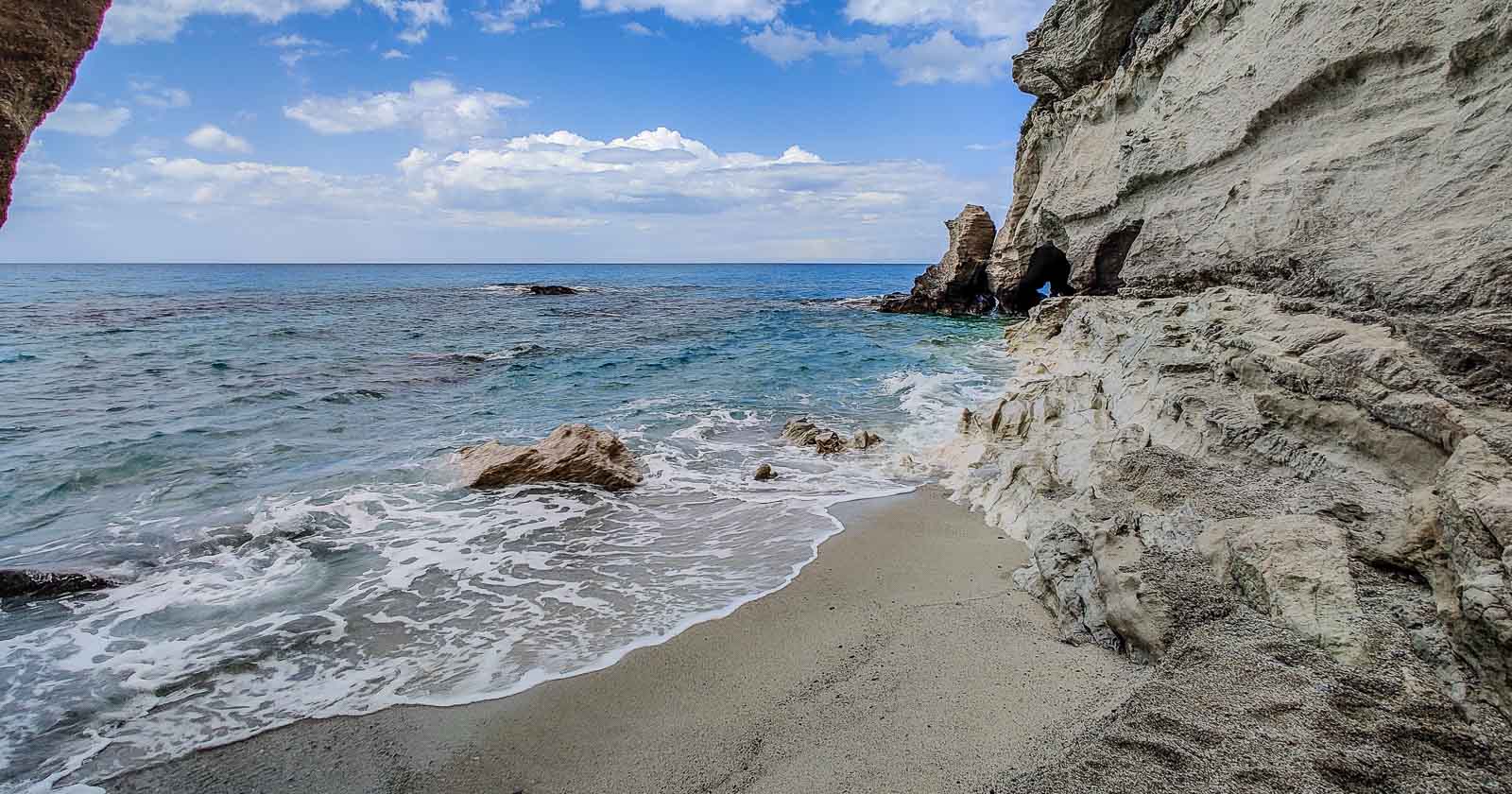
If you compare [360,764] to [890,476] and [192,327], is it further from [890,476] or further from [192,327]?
[192,327]

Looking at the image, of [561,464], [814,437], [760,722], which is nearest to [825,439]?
[814,437]

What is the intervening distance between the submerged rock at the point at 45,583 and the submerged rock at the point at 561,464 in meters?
3.27

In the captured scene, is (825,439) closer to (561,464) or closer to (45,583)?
(561,464)

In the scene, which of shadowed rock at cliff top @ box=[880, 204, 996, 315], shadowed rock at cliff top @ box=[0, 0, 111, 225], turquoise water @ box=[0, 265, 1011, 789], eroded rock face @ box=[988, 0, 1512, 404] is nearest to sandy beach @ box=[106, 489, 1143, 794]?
turquoise water @ box=[0, 265, 1011, 789]

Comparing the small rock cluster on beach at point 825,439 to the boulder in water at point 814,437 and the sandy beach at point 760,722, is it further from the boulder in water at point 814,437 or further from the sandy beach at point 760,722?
the sandy beach at point 760,722

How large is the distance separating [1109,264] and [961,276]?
13430 mm

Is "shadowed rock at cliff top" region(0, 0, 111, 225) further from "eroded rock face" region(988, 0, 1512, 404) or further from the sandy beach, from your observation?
"eroded rock face" region(988, 0, 1512, 404)

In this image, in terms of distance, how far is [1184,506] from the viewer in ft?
13.8

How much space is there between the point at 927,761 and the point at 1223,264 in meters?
8.46

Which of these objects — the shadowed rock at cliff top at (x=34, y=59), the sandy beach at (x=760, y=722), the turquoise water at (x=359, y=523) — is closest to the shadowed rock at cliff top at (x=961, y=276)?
the turquoise water at (x=359, y=523)

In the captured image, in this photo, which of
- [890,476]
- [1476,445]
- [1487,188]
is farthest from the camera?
[890,476]

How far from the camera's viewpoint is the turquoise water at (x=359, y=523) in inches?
165

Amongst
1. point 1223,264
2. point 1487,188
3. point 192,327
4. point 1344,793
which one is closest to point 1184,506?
point 1344,793

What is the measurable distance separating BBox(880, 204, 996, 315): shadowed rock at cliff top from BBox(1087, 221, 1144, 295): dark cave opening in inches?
473
